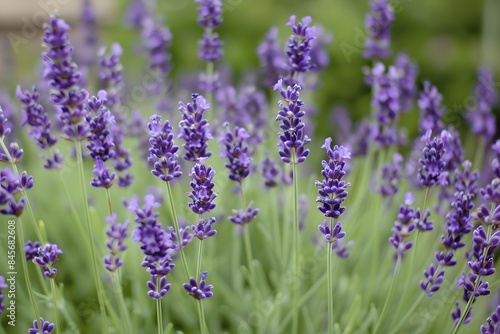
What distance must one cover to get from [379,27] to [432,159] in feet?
2.92

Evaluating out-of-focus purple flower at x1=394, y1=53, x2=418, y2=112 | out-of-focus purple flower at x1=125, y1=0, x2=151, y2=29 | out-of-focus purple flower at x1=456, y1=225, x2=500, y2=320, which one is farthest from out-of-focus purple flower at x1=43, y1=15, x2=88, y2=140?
out-of-focus purple flower at x1=125, y1=0, x2=151, y2=29

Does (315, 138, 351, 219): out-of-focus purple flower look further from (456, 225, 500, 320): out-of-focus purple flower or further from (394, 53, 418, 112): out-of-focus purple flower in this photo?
(394, 53, 418, 112): out-of-focus purple flower

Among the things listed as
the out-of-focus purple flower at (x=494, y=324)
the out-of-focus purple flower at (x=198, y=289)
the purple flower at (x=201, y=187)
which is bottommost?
the out-of-focus purple flower at (x=494, y=324)

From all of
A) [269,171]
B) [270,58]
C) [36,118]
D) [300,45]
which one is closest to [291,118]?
[300,45]

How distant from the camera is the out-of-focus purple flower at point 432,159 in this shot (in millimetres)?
1632

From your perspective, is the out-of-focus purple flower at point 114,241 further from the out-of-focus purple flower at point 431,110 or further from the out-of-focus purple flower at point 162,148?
the out-of-focus purple flower at point 431,110

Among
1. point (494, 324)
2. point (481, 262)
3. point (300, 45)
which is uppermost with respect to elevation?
point (300, 45)

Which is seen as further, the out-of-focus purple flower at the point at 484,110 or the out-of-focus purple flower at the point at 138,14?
the out-of-focus purple flower at the point at 138,14

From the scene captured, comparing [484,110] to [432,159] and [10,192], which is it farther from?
[10,192]

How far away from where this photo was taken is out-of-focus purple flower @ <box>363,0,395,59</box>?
2.33 meters

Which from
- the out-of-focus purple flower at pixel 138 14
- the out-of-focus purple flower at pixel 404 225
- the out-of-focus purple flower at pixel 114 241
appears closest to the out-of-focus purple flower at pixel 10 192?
the out-of-focus purple flower at pixel 114 241

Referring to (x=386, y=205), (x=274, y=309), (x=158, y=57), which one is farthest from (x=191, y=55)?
(x=274, y=309)

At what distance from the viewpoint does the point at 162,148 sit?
A: 1.51 m

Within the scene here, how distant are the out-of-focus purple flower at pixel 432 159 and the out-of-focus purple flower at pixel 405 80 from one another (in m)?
0.81
